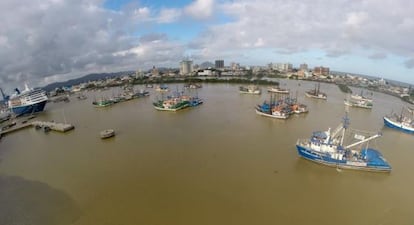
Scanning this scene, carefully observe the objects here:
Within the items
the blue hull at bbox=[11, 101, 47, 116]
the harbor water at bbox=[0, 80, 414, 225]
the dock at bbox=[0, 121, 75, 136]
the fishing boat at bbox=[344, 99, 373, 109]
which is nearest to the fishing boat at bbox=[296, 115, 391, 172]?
the harbor water at bbox=[0, 80, 414, 225]

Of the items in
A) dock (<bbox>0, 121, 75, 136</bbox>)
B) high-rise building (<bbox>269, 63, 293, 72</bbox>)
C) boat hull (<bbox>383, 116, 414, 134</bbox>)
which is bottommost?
dock (<bbox>0, 121, 75, 136</bbox>)

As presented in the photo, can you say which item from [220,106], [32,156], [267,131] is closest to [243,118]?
[267,131]

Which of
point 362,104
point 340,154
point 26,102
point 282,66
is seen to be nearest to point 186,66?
point 282,66

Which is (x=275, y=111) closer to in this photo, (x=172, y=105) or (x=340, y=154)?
(x=340, y=154)

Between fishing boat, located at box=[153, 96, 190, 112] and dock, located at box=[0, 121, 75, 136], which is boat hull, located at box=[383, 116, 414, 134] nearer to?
fishing boat, located at box=[153, 96, 190, 112]

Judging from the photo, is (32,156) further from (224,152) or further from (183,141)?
(224,152)

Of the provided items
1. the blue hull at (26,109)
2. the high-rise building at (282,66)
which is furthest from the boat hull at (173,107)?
the high-rise building at (282,66)

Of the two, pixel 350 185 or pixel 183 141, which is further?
pixel 183 141
